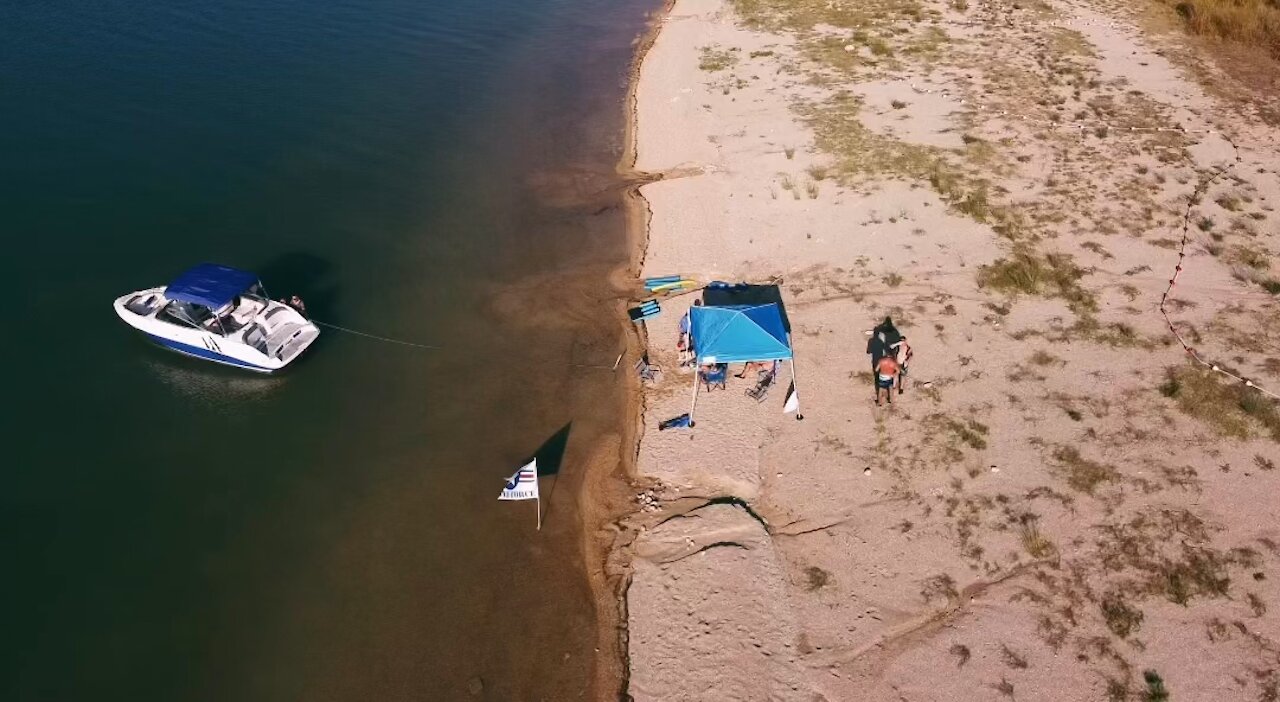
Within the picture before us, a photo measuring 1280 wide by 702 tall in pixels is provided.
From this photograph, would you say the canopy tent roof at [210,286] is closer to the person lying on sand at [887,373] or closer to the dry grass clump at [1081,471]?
the person lying on sand at [887,373]

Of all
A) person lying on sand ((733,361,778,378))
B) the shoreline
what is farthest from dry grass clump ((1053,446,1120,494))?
the shoreline

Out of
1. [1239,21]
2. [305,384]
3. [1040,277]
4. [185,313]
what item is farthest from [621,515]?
[1239,21]

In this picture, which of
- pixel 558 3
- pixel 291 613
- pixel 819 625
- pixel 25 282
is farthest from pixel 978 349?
pixel 558 3

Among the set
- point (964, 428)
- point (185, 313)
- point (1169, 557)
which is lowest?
point (1169, 557)

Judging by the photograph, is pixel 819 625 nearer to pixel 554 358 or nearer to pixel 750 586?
pixel 750 586

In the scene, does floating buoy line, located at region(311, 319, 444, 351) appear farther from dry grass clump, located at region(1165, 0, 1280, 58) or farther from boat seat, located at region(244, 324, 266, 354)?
dry grass clump, located at region(1165, 0, 1280, 58)

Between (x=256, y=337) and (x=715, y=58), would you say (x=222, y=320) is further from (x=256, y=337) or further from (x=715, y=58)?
(x=715, y=58)
